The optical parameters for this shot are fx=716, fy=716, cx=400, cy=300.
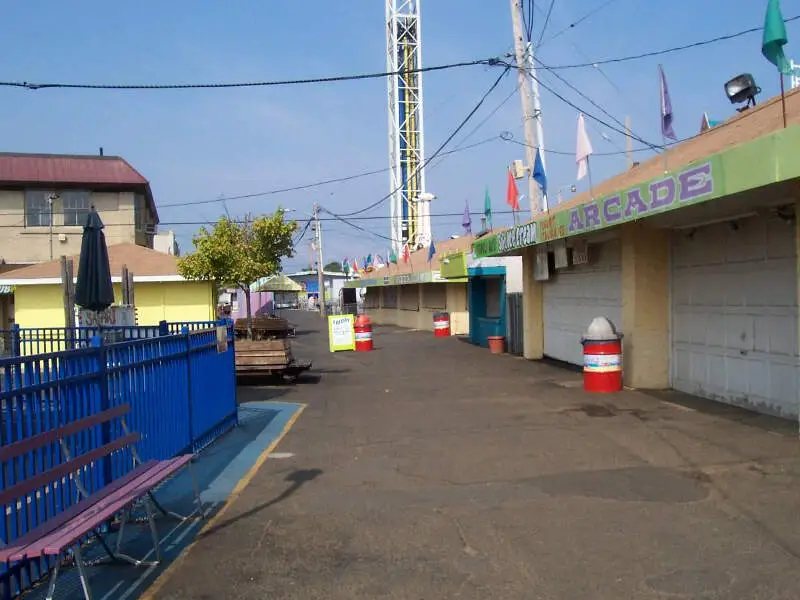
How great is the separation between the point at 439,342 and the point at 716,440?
1869 centimetres

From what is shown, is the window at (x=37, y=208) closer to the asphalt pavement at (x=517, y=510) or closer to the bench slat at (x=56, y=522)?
the asphalt pavement at (x=517, y=510)

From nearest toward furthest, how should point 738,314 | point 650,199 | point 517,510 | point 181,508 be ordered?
point 517,510 < point 181,508 < point 650,199 < point 738,314

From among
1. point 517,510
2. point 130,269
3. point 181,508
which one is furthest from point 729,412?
point 130,269

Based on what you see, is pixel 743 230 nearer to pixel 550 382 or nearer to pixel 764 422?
pixel 764 422

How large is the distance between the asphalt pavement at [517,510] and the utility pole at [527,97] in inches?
322

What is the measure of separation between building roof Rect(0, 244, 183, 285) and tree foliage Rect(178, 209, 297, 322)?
1.28 m

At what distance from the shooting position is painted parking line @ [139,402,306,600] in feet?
15.3

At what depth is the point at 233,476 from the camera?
7.49m

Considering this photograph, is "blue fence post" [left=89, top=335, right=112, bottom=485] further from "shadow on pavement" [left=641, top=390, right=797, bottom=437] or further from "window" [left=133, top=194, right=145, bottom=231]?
"window" [left=133, top=194, right=145, bottom=231]

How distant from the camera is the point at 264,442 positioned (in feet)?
30.4

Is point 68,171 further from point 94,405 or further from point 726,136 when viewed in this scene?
point 94,405

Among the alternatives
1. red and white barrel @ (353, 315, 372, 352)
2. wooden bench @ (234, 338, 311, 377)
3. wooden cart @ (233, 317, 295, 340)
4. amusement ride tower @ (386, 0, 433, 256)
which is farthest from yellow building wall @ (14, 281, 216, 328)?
amusement ride tower @ (386, 0, 433, 256)

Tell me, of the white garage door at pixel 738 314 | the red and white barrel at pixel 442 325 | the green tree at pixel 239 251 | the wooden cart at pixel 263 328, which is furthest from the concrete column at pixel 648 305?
the red and white barrel at pixel 442 325

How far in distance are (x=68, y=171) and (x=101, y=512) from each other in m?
33.2
